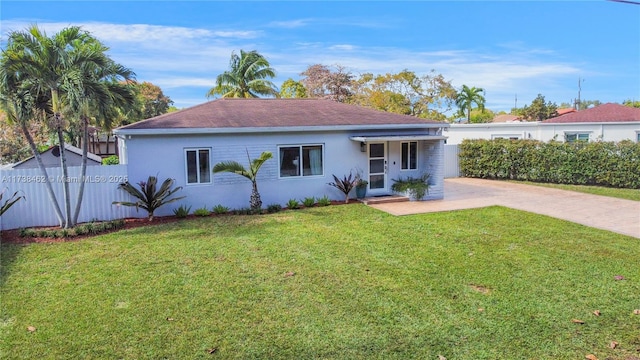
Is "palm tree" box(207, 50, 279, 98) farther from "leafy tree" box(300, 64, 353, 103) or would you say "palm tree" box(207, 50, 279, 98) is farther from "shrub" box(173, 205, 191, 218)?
"shrub" box(173, 205, 191, 218)

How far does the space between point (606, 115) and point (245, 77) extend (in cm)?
2307

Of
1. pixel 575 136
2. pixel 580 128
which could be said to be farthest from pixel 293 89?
pixel 580 128

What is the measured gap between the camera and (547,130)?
2277 centimetres

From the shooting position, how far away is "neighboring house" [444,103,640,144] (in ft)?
69.8

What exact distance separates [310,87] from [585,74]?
128ft

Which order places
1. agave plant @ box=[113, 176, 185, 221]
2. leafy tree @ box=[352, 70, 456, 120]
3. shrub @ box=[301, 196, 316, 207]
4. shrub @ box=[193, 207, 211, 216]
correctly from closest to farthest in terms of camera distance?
1. agave plant @ box=[113, 176, 185, 221]
2. shrub @ box=[193, 207, 211, 216]
3. shrub @ box=[301, 196, 316, 207]
4. leafy tree @ box=[352, 70, 456, 120]

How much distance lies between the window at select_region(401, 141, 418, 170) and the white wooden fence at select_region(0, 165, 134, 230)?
9.32 meters

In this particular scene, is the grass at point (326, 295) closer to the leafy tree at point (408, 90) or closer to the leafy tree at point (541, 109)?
the leafy tree at point (408, 90)

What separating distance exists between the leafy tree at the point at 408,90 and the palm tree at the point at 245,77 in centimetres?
1135

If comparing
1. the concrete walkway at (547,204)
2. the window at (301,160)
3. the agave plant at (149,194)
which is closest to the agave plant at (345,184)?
the window at (301,160)

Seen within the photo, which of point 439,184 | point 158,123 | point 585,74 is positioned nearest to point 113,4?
point 158,123

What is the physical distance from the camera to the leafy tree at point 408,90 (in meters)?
37.7

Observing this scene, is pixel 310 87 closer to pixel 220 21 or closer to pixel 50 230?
pixel 220 21

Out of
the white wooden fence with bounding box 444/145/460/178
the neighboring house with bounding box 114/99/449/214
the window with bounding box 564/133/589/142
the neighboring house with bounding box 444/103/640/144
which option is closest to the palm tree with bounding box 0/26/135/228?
the neighboring house with bounding box 114/99/449/214
